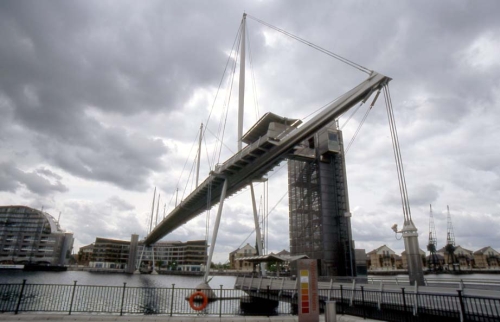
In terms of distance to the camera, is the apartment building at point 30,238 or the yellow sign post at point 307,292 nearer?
the yellow sign post at point 307,292

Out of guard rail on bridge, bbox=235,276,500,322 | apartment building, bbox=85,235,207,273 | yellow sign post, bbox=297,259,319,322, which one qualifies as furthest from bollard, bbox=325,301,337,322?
apartment building, bbox=85,235,207,273

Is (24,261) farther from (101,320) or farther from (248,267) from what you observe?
(101,320)

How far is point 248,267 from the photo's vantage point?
157125 millimetres

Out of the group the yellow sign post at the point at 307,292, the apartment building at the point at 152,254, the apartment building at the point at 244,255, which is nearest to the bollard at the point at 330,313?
the yellow sign post at the point at 307,292

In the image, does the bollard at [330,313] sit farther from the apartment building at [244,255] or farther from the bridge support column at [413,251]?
the apartment building at [244,255]

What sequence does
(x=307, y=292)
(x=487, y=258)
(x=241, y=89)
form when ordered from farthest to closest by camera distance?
(x=487, y=258)
(x=241, y=89)
(x=307, y=292)

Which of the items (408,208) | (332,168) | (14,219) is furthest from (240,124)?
(14,219)

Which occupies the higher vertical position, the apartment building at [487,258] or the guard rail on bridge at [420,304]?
the apartment building at [487,258]

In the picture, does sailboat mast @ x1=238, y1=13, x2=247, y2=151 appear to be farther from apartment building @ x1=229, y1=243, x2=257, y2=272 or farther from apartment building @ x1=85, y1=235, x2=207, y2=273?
apartment building @ x1=229, y1=243, x2=257, y2=272

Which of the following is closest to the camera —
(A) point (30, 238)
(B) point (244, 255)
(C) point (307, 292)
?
(C) point (307, 292)

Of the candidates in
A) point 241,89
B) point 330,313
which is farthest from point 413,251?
point 241,89

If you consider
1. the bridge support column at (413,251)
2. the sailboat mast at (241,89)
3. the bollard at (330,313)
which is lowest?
the bollard at (330,313)

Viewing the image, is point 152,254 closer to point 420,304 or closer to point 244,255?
point 244,255

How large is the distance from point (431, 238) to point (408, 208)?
487 feet
